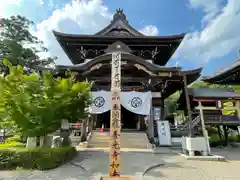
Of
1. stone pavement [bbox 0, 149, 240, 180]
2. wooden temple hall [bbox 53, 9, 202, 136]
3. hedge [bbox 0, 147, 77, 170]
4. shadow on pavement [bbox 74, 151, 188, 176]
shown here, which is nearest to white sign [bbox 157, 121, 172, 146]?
wooden temple hall [bbox 53, 9, 202, 136]

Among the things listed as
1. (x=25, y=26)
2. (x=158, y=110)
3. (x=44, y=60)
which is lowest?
(x=158, y=110)

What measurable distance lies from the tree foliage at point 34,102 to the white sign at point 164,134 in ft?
20.2

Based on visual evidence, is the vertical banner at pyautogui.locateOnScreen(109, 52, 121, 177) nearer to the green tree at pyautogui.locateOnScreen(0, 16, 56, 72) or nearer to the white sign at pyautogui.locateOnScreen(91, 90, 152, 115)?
the white sign at pyautogui.locateOnScreen(91, 90, 152, 115)

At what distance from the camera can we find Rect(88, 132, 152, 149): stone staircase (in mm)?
10039

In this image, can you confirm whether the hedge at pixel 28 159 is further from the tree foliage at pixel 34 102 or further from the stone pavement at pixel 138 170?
the tree foliage at pixel 34 102

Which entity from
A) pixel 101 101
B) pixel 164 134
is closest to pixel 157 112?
pixel 164 134

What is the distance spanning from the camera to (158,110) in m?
13.6

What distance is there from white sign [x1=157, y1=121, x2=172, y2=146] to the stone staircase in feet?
3.59

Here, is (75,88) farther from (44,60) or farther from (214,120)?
(44,60)

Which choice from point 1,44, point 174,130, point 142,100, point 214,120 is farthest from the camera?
point 1,44

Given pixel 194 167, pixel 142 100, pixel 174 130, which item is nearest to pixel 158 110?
pixel 174 130

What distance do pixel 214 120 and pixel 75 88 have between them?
31.2 feet

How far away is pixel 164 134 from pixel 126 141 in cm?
258

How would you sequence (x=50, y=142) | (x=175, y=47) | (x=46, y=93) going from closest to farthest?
(x=46, y=93)
(x=50, y=142)
(x=175, y=47)
